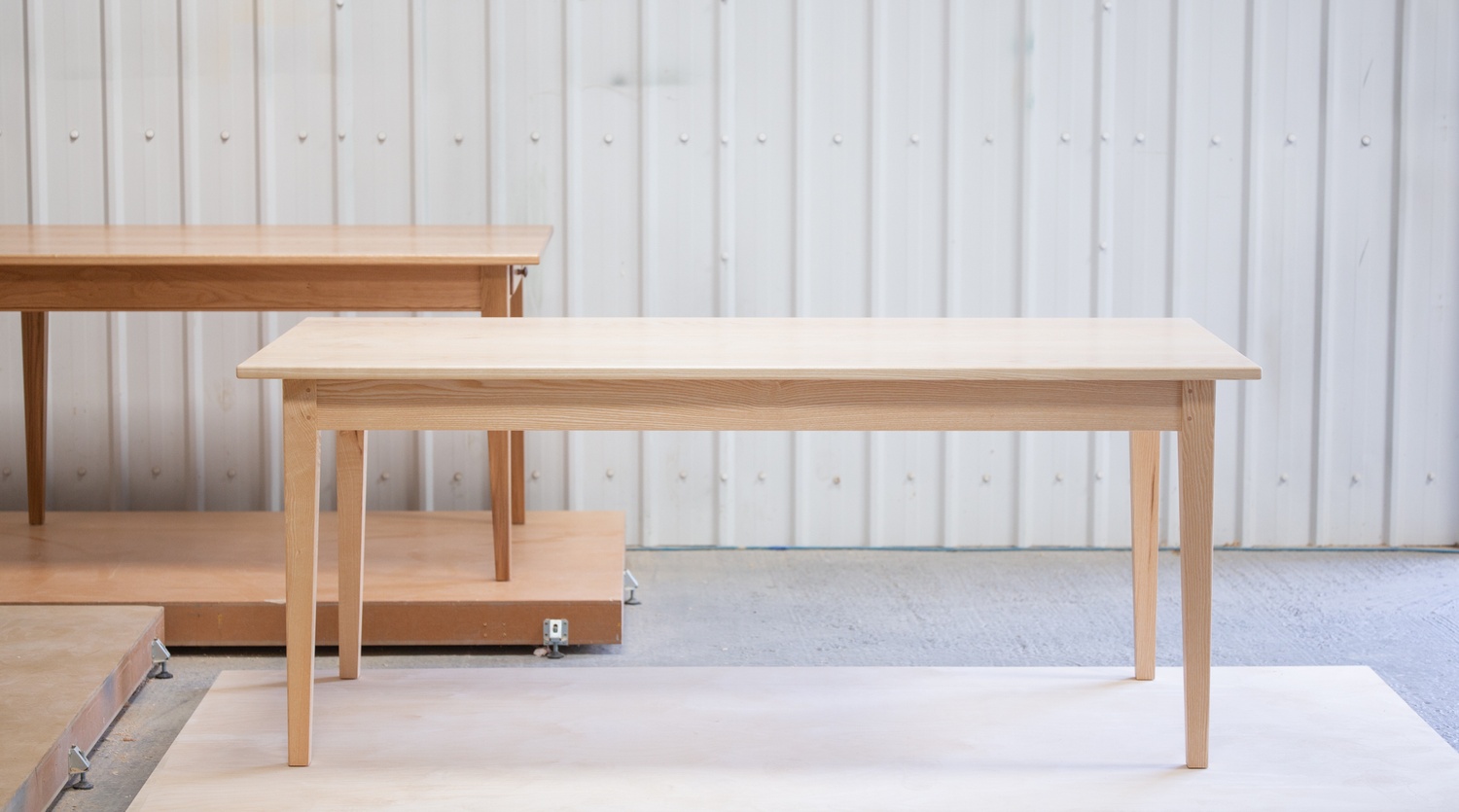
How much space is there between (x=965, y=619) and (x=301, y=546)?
5.52 ft

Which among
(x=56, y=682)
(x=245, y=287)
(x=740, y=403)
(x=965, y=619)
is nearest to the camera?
(x=740, y=403)

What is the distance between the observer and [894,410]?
2.24 metres

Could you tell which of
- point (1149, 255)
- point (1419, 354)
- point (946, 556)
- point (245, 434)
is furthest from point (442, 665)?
point (1419, 354)

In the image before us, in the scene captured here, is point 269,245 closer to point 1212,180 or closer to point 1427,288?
point 1212,180

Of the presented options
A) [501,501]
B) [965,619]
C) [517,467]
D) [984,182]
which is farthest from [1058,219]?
[501,501]

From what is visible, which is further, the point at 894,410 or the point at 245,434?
the point at 245,434

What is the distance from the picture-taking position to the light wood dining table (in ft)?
7.15

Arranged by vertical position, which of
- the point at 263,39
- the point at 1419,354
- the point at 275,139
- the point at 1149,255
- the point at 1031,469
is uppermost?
the point at 263,39

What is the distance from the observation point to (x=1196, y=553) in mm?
2271

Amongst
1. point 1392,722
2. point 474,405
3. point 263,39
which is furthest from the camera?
point 263,39

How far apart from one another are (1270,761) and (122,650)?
2.09 meters

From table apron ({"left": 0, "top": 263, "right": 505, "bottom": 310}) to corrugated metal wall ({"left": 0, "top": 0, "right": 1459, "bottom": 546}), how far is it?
955 millimetres

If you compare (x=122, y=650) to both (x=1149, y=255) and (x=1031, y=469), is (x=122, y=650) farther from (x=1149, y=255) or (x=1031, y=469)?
(x=1149, y=255)

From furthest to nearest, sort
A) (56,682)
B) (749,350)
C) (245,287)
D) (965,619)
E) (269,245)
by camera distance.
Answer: (965,619) → (269,245) → (245,287) → (56,682) → (749,350)
